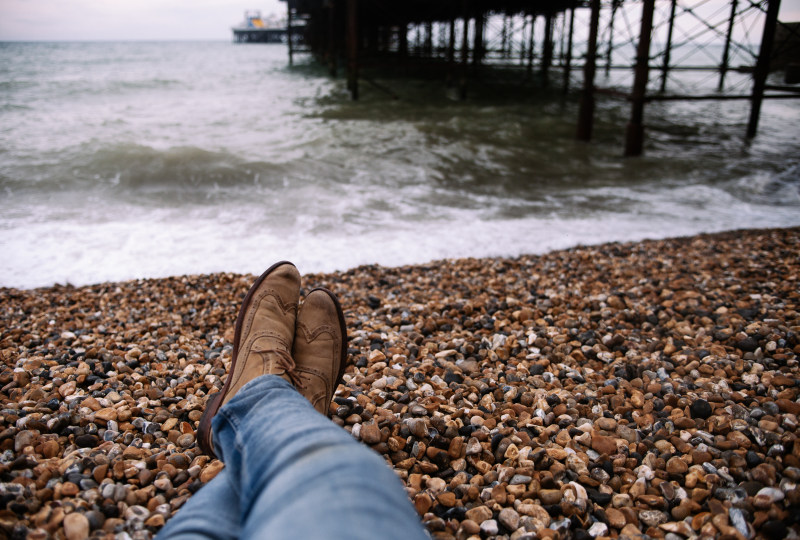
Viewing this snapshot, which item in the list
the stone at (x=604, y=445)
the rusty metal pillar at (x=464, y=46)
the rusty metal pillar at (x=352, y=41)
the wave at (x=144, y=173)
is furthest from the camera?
the rusty metal pillar at (x=464, y=46)

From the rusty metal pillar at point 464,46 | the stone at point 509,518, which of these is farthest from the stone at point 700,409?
the rusty metal pillar at point 464,46

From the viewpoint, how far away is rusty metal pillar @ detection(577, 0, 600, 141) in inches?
285

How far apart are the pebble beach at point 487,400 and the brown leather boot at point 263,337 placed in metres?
0.19

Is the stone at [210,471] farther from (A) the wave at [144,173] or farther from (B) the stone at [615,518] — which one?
(A) the wave at [144,173]

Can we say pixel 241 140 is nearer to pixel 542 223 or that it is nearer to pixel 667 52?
pixel 542 223

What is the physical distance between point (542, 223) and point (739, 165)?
4414 mm

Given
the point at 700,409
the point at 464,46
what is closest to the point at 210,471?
the point at 700,409

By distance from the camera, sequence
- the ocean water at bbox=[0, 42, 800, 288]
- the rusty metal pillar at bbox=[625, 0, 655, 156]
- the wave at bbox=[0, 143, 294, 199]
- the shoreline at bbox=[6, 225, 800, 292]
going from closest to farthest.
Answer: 1. the shoreline at bbox=[6, 225, 800, 292]
2. the ocean water at bbox=[0, 42, 800, 288]
3. the wave at bbox=[0, 143, 294, 199]
4. the rusty metal pillar at bbox=[625, 0, 655, 156]

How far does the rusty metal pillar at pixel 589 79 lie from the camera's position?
7.24 m

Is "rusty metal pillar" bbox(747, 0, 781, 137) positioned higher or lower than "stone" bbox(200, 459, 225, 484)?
higher

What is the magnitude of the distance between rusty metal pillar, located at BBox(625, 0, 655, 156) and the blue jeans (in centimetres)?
686

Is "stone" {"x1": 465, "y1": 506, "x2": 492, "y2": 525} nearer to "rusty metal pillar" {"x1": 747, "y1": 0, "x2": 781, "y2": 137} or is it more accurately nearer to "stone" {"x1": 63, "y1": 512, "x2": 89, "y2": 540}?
"stone" {"x1": 63, "y1": 512, "x2": 89, "y2": 540}

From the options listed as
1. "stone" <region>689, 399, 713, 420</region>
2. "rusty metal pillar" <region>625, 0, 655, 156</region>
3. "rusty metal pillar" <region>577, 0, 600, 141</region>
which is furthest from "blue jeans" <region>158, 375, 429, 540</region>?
"rusty metal pillar" <region>577, 0, 600, 141</region>

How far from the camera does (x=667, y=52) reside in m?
13.2
